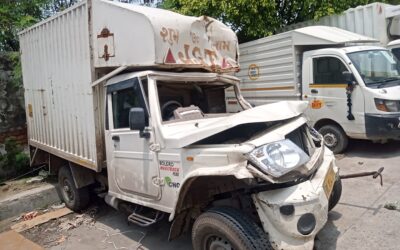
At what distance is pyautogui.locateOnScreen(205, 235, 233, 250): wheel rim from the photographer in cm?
322

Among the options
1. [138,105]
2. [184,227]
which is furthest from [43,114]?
[184,227]

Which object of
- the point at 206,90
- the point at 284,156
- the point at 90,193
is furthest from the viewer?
the point at 90,193

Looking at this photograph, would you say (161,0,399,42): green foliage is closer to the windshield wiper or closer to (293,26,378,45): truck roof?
(293,26,378,45): truck roof

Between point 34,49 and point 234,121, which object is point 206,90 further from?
point 34,49

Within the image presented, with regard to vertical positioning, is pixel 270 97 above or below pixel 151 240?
above

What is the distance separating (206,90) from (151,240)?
200 cm

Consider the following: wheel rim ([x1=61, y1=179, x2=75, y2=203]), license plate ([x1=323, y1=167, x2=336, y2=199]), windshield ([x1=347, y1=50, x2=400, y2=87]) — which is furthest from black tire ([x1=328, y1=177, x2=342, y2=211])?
wheel rim ([x1=61, y1=179, x2=75, y2=203])

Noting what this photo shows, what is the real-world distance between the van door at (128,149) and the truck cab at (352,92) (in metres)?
4.55

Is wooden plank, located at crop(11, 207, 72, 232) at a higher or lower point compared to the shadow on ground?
lower

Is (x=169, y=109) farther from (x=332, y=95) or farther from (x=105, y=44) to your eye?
(x=332, y=95)

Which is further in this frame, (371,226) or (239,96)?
(239,96)

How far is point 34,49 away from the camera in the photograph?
254 inches

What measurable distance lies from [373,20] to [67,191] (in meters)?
7.62

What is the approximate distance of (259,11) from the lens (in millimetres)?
10773
